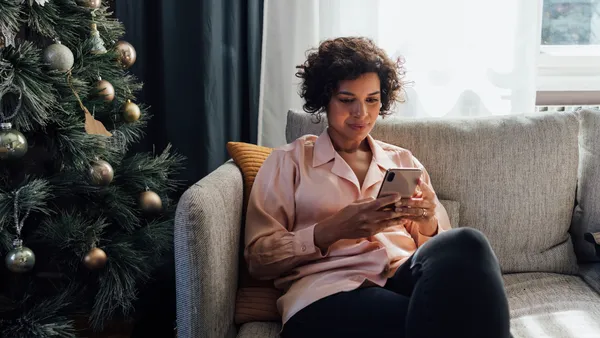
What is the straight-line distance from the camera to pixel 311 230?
1535 millimetres

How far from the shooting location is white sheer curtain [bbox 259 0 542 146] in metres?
2.35

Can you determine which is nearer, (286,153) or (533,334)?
(533,334)

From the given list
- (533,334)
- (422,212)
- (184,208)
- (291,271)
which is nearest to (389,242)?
(422,212)

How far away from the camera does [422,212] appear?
1544 mm

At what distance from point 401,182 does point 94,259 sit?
2.95ft

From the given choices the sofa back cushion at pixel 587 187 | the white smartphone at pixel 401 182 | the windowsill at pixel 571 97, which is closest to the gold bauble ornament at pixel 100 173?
the white smartphone at pixel 401 182

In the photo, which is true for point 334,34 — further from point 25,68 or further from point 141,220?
point 25,68

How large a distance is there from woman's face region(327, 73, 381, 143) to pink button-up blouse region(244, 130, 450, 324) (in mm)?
65

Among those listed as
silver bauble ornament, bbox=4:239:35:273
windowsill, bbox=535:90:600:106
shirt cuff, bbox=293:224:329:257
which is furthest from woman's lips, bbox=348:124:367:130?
windowsill, bbox=535:90:600:106

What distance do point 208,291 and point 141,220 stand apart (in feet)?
2.59

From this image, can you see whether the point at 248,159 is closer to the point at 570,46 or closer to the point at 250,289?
the point at 250,289

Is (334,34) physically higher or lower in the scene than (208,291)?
higher

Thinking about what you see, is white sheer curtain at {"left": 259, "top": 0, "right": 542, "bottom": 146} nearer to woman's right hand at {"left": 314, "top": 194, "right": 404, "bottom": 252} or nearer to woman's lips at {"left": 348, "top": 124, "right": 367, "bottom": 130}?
woman's lips at {"left": 348, "top": 124, "right": 367, "bottom": 130}

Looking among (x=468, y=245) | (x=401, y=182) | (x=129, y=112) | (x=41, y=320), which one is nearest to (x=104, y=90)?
(x=129, y=112)
